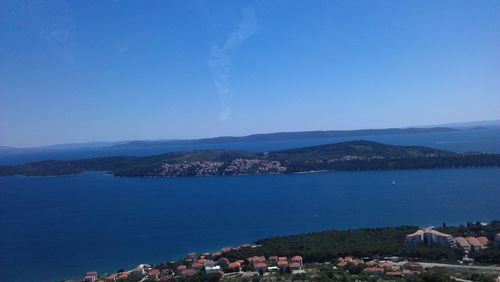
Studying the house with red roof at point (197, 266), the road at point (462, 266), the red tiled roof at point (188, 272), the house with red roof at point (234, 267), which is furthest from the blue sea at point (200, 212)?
the road at point (462, 266)

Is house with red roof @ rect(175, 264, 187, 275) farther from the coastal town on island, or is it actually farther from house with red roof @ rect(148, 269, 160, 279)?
house with red roof @ rect(148, 269, 160, 279)

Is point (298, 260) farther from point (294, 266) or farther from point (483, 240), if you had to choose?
point (483, 240)

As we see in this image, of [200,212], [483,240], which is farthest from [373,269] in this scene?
Result: [200,212]

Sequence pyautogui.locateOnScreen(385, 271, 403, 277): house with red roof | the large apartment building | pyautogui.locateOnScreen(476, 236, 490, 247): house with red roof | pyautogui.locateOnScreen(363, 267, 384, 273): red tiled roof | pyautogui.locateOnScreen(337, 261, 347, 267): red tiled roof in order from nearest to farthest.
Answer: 1. pyautogui.locateOnScreen(385, 271, 403, 277): house with red roof
2. pyautogui.locateOnScreen(363, 267, 384, 273): red tiled roof
3. pyautogui.locateOnScreen(337, 261, 347, 267): red tiled roof
4. pyautogui.locateOnScreen(476, 236, 490, 247): house with red roof
5. the large apartment building

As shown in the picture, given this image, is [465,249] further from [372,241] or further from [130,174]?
[130,174]

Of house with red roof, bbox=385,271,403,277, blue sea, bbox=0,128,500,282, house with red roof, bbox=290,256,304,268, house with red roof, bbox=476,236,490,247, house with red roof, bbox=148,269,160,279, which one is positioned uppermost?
house with red roof, bbox=385,271,403,277

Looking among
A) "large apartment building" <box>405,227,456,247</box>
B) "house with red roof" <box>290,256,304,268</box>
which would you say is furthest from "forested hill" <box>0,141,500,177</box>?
"house with red roof" <box>290,256,304,268</box>

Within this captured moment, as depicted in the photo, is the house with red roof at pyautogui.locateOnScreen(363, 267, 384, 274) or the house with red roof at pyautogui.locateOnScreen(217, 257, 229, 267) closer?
the house with red roof at pyautogui.locateOnScreen(363, 267, 384, 274)
